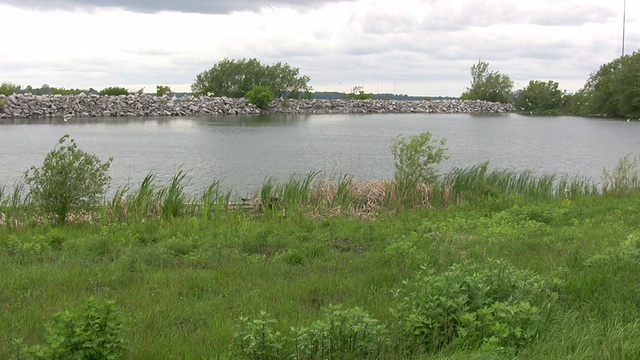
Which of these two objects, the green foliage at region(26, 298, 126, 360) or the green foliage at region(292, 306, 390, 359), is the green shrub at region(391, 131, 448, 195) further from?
the green foliage at region(26, 298, 126, 360)

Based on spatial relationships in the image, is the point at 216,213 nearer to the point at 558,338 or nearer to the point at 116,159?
the point at 558,338

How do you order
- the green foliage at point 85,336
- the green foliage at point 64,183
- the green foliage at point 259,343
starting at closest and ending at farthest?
the green foliage at point 85,336, the green foliage at point 259,343, the green foliage at point 64,183

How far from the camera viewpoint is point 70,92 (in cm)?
7838

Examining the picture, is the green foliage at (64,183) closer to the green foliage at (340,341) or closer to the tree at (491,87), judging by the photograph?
the green foliage at (340,341)

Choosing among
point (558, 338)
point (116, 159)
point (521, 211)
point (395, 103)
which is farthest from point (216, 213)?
point (395, 103)

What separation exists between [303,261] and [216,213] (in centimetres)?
435

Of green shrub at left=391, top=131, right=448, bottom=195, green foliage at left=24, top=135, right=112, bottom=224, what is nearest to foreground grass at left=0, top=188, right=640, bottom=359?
green foliage at left=24, top=135, right=112, bottom=224

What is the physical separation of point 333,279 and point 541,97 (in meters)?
129

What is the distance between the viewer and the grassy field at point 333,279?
4.50 metres

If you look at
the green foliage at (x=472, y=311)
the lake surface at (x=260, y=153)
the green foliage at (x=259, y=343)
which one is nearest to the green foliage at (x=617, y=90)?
the lake surface at (x=260, y=153)

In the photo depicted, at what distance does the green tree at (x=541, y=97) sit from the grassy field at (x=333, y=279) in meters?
120

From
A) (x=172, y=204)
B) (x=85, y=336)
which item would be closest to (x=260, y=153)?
(x=172, y=204)

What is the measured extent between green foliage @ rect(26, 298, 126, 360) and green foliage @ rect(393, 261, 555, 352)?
7.35ft

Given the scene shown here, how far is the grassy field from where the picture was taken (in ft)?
14.8
